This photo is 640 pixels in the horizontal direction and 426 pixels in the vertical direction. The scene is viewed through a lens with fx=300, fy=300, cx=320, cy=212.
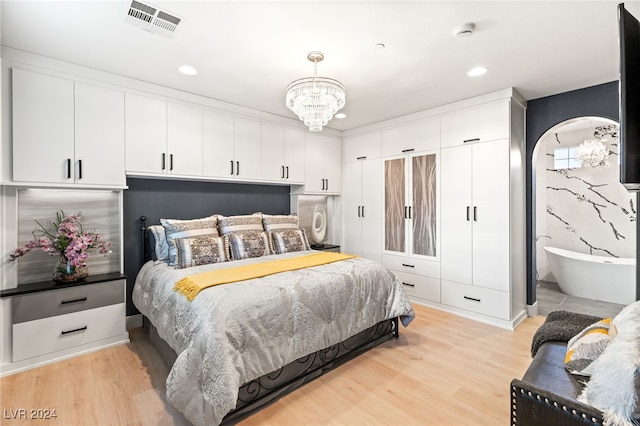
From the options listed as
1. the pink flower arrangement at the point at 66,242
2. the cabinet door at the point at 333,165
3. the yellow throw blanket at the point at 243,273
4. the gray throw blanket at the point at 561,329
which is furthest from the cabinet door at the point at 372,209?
the pink flower arrangement at the point at 66,242

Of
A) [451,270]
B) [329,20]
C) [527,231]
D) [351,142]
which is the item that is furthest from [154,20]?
[527,231]

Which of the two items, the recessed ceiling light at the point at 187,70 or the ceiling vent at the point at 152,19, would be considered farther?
the recessed ceiling light at the point at 187,70

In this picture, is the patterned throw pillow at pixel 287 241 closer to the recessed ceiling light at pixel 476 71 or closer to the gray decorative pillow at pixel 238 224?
the gray decorative pillow at pixel 238 224

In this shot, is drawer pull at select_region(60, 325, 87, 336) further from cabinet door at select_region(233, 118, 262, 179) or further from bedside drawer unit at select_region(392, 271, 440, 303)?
bedside drawer unit at select_region(392, 271, 440, 303)

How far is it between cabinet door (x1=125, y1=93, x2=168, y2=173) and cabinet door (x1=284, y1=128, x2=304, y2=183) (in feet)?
5.39

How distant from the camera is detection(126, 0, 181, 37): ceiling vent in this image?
6.50ft

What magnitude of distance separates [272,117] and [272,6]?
2309mm

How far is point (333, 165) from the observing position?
5055mm

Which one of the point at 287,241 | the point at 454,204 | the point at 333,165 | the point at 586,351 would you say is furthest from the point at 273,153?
the point at 586,351

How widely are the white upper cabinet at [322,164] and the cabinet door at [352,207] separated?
6.9 inches

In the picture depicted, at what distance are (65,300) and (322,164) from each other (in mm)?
3560

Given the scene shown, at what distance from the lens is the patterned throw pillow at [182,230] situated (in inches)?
116

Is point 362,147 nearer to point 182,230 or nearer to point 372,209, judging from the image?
point 372,209

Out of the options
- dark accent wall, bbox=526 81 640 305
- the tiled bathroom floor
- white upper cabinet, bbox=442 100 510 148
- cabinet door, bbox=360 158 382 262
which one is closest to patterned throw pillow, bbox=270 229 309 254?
cabinet door, bbox=360 158 382 262
